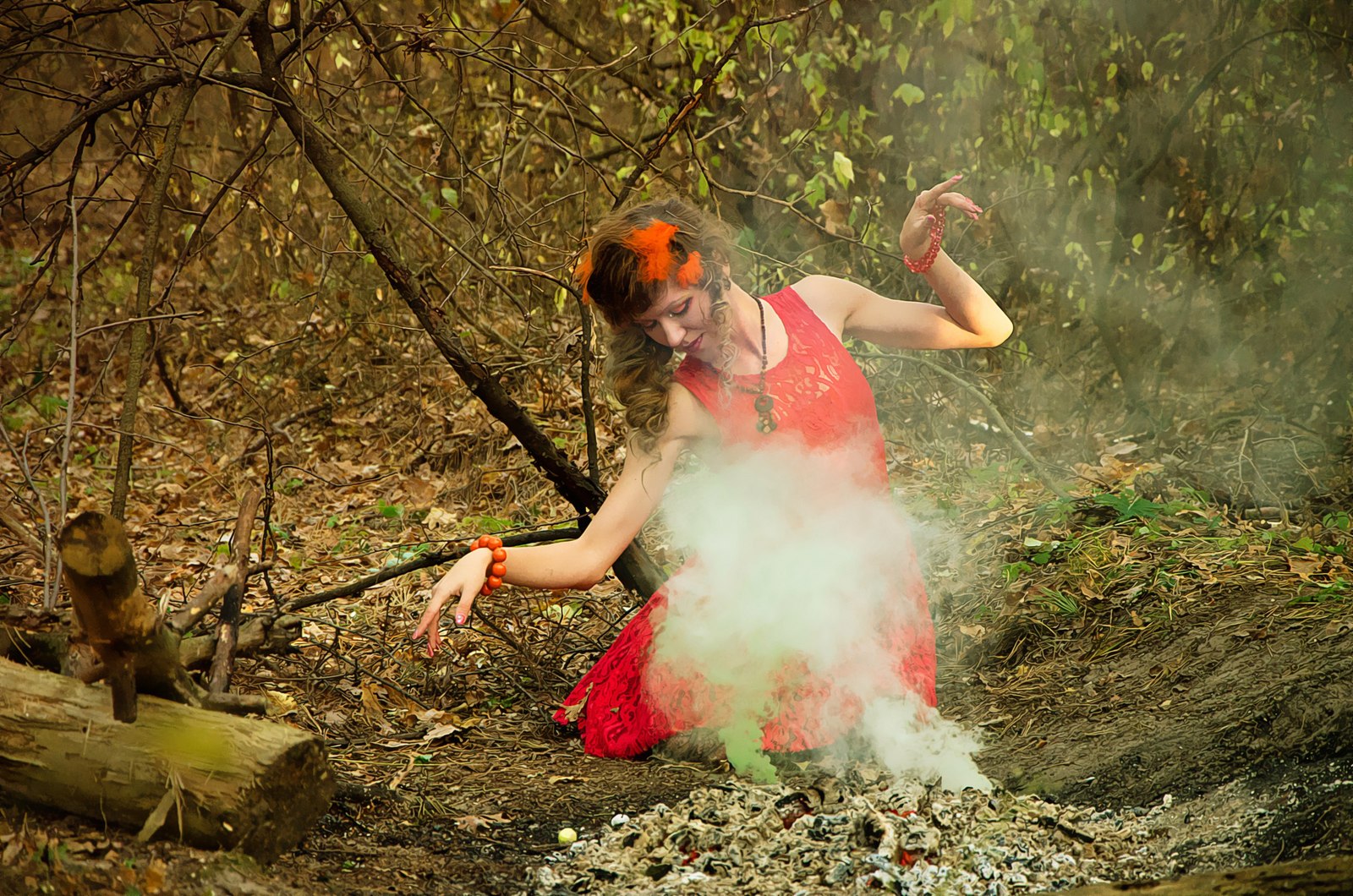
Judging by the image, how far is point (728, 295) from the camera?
3057 millimetres

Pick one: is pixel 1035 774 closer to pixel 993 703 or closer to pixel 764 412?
pixel 993 703

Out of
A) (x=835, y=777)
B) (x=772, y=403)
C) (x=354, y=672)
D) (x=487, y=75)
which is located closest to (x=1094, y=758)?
(x=835, y=777)

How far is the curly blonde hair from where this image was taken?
114 inches

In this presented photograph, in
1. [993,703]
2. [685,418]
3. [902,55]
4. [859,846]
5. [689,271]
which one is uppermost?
[902,55]

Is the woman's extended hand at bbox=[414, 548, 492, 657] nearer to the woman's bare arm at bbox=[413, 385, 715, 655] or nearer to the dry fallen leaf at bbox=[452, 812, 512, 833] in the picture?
the woman's bare arm at bbox=[413, 385, 715, 655]

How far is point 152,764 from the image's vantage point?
7.56 feet

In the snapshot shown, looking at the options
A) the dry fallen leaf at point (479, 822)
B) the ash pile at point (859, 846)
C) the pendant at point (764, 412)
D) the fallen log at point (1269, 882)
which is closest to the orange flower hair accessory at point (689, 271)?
the pendant at point (764, 412)

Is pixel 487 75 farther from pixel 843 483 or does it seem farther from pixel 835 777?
pixel 835 777

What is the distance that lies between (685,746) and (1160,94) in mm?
4092

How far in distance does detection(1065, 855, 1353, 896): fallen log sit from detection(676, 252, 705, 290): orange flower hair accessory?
169 cm

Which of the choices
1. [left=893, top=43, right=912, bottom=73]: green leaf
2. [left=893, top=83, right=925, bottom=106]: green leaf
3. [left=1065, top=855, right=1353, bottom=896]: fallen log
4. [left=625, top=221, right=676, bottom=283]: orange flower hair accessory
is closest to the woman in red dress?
[left=625, top=221, right=676, bottom=283]: orange flower hair accessory

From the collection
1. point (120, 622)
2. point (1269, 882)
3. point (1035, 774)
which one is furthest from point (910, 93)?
point (120, 622)

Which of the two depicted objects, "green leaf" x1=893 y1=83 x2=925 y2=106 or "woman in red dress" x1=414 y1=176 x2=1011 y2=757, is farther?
"green leaf" x1=893 y1=83 x2=925 y2=106

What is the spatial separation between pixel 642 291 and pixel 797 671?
112 cm
